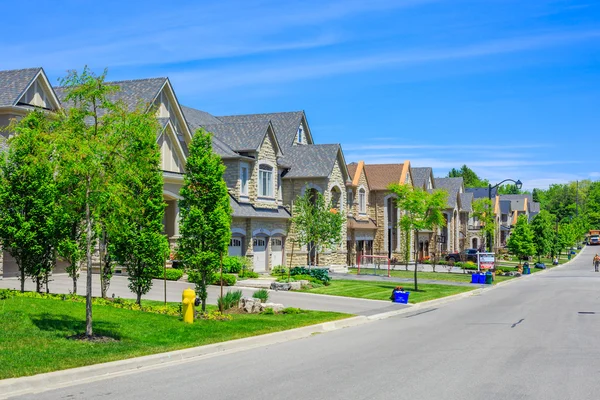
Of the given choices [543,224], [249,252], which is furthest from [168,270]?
[543,224]

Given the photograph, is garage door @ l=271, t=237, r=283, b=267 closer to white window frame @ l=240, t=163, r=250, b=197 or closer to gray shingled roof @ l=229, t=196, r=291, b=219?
gray shingled roof @ l=229, t=196, r=291, b=219

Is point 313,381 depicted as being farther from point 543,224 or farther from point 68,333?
point 543,224

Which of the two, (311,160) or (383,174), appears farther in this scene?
(383,174)

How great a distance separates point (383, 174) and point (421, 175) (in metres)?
11.7

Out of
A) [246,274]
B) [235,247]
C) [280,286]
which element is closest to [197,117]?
[235,247]

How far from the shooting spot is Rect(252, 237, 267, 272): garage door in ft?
142

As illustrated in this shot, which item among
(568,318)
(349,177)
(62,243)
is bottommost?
(568,318)

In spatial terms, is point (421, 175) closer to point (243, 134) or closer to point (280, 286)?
point (243, 134)

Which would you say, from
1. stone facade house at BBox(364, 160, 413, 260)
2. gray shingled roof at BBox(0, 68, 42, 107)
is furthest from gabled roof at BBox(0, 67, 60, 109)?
stone facade house at BBox(364, 160, 413, 260)

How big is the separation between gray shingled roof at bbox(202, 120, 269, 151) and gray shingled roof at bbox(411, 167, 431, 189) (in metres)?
32.9

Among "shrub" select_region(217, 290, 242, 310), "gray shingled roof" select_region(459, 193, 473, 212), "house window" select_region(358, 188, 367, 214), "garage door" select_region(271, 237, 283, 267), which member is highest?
"gray shingled roof" select_region(459, 193, 473, 212)

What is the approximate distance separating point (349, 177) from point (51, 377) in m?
43.2

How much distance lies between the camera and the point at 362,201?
5941cm

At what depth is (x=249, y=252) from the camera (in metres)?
41.9
